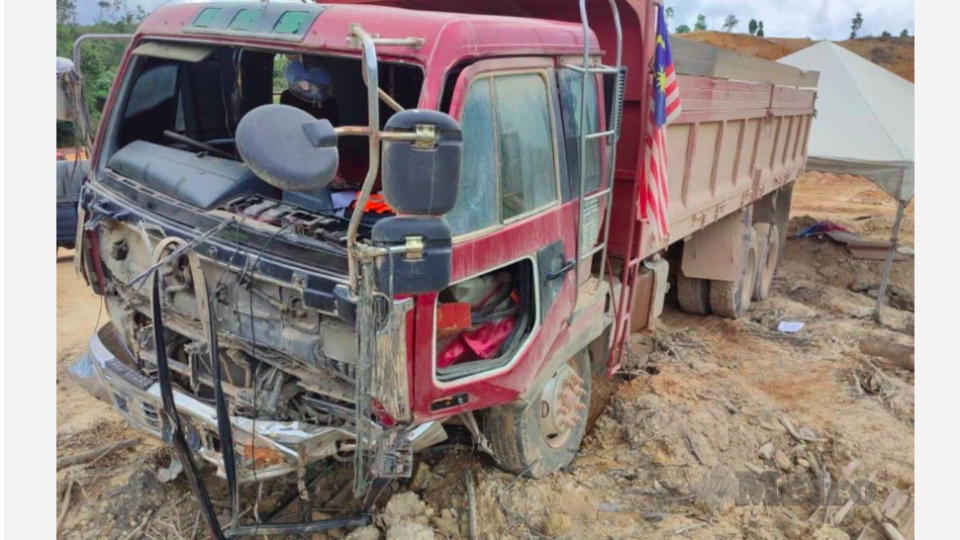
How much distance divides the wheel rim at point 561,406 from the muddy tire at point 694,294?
11.4ft

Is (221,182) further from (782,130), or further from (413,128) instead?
(782,130)

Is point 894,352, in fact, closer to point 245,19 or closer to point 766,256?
point 766,256

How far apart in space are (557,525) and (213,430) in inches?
67.8

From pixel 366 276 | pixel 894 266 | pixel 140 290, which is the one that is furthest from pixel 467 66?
pixel 894 266

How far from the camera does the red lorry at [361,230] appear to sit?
2514mm

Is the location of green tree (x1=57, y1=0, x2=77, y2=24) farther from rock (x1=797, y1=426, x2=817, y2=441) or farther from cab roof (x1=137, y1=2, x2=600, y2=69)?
rock (x1=797, y1=426, x2=817, y2=441)

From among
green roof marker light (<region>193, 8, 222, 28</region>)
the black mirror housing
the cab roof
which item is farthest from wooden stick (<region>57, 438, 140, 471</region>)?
the black mirror housing

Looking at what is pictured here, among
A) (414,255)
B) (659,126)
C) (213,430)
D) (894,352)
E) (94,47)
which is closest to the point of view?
(414,255)

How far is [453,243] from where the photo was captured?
2811 millimetres

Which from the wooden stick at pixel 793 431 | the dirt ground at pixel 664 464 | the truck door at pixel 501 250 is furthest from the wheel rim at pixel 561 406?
the wooden stick at pixel 793 431

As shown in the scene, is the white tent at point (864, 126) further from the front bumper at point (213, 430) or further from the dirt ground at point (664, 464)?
the front bumper at point (213, 430)

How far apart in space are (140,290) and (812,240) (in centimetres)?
1054

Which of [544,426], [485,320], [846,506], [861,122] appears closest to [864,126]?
[861,122]

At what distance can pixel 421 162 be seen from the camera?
2.27 meters
